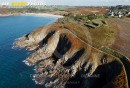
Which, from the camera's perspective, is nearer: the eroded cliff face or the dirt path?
the eroded cliff face

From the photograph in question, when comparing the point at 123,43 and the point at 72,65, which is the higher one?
the point at 123,43

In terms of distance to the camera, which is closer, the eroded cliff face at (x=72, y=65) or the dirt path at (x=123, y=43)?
the eroded cliff face at (x=72, y=65)

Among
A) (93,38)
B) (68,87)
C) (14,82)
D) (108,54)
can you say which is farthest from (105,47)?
(14,82)

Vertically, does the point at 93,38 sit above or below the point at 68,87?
above

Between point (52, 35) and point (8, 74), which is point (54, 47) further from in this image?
point (8, 74)

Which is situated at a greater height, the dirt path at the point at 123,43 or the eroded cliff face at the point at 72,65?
the dirt path at the point at 123,43

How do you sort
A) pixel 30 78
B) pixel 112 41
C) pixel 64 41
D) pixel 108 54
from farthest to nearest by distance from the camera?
pixel 64 41
pixel 112 41
pixel 30 78
pixel 108 54

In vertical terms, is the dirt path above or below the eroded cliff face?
above

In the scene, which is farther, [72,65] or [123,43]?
[123,43]
